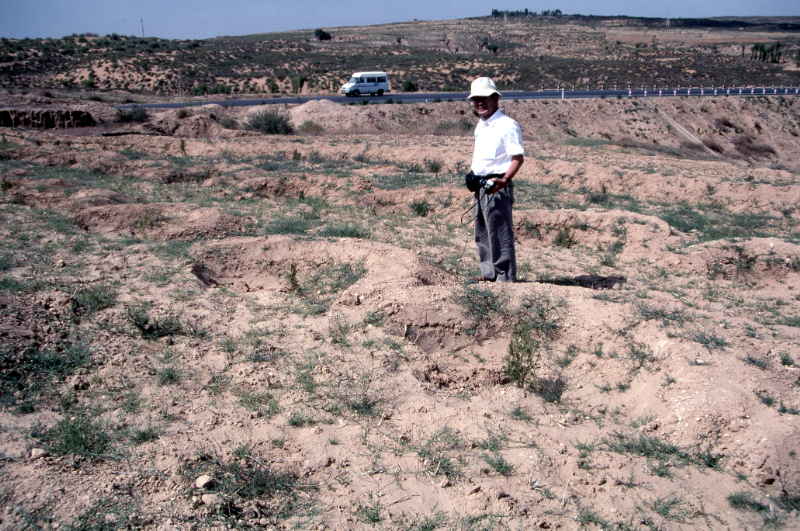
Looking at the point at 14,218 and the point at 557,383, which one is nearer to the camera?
the point at 557,383

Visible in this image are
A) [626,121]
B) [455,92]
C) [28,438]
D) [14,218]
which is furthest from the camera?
[455,92]

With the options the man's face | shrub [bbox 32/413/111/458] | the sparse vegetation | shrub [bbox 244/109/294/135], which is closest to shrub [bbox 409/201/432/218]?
the sparse vegetation

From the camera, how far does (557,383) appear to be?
13.0ft

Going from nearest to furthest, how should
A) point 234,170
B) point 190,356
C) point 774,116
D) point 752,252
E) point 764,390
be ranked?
point 764,390 < point 190,356 < point 752,252 < point 234,170 < point 774,116

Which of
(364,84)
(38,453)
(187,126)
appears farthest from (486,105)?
(364,84)

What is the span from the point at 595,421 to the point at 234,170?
9.07 metres

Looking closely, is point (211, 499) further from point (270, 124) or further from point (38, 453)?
point (270, 124)

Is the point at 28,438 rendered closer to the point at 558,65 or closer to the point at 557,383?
the point at 557,383

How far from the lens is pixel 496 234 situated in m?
4.98

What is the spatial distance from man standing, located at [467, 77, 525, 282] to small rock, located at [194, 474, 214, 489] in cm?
317

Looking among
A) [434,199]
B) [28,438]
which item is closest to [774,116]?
[434,199]

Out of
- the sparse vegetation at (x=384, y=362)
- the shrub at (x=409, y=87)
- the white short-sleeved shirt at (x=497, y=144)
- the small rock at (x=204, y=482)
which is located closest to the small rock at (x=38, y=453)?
the sparse vegetation at (x=384, y=362)

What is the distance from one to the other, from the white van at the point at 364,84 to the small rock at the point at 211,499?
34.0 m

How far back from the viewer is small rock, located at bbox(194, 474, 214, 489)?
265cm
